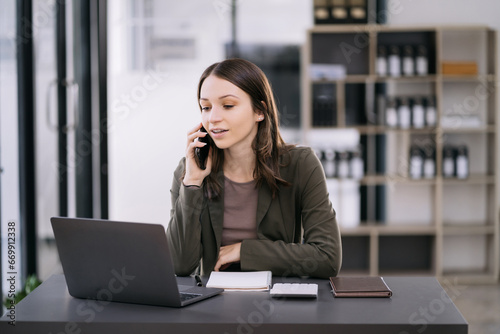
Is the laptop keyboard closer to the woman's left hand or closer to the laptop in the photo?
the laptop

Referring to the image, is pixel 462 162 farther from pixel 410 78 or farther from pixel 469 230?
pixel 410 78

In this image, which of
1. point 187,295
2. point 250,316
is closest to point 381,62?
point 187,295

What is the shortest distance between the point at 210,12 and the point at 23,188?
2670mm

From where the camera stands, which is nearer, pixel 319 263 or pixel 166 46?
pixel 319 263

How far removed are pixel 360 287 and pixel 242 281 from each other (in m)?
0.32

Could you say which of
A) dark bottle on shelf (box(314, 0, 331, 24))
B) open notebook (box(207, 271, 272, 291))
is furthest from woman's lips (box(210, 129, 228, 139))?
dark bottle on shelf (box(314, 0, 331, 24))

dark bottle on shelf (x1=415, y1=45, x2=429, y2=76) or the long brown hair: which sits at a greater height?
dark bottle on shelf (x1=415, y1=45, x2=429, y2=76)

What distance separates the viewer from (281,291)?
5.53ft

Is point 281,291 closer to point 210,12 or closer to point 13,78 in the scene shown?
point 13,78

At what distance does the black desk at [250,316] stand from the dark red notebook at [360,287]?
0.07ft

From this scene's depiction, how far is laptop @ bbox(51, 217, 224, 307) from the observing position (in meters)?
1.53

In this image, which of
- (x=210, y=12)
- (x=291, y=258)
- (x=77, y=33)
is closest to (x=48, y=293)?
(x=291, y=258)

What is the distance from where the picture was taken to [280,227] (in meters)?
2.26
